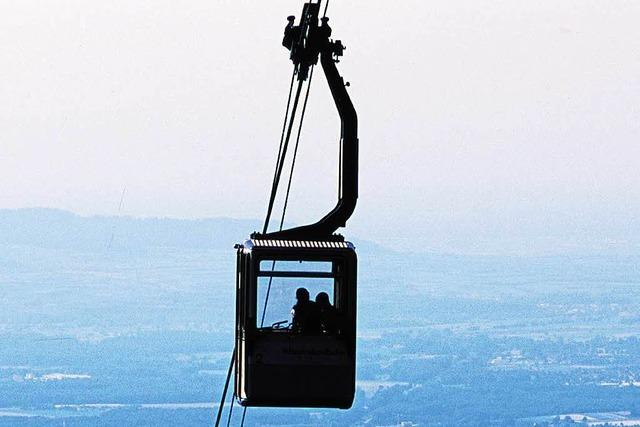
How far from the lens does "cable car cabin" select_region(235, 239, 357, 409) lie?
50.0 feet

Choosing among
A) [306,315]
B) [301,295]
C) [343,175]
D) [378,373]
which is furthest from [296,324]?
[378,373]

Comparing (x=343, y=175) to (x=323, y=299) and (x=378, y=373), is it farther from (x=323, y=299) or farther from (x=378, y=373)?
(x=378, y=373)

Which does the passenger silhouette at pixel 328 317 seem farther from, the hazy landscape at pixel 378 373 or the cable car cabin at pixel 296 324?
the hazy landscape at pixel 378 373

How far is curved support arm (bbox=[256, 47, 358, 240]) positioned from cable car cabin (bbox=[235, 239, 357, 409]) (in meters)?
0.20

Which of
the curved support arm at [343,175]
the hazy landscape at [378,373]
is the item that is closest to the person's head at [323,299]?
the curved support arm at [343,175]

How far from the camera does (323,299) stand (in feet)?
51.2

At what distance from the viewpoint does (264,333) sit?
15.4 m

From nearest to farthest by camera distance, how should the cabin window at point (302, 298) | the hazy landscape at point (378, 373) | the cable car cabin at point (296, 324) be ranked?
1. the cable car cabin at point (296, 324)
2. the cabin window at point (302, 298)
3. the hazy landscape at point (378, 373)

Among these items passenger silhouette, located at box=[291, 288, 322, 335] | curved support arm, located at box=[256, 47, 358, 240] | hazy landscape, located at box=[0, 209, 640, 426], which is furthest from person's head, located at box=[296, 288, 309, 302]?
hazy landscape, located at box=[0, 209, 640, 426]

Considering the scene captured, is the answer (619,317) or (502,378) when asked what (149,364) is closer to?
(502,378)

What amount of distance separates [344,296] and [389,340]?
16990cm

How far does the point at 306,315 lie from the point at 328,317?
172mm

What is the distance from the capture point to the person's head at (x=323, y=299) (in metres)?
15.6

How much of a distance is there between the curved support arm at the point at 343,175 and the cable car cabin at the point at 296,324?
0.20m
